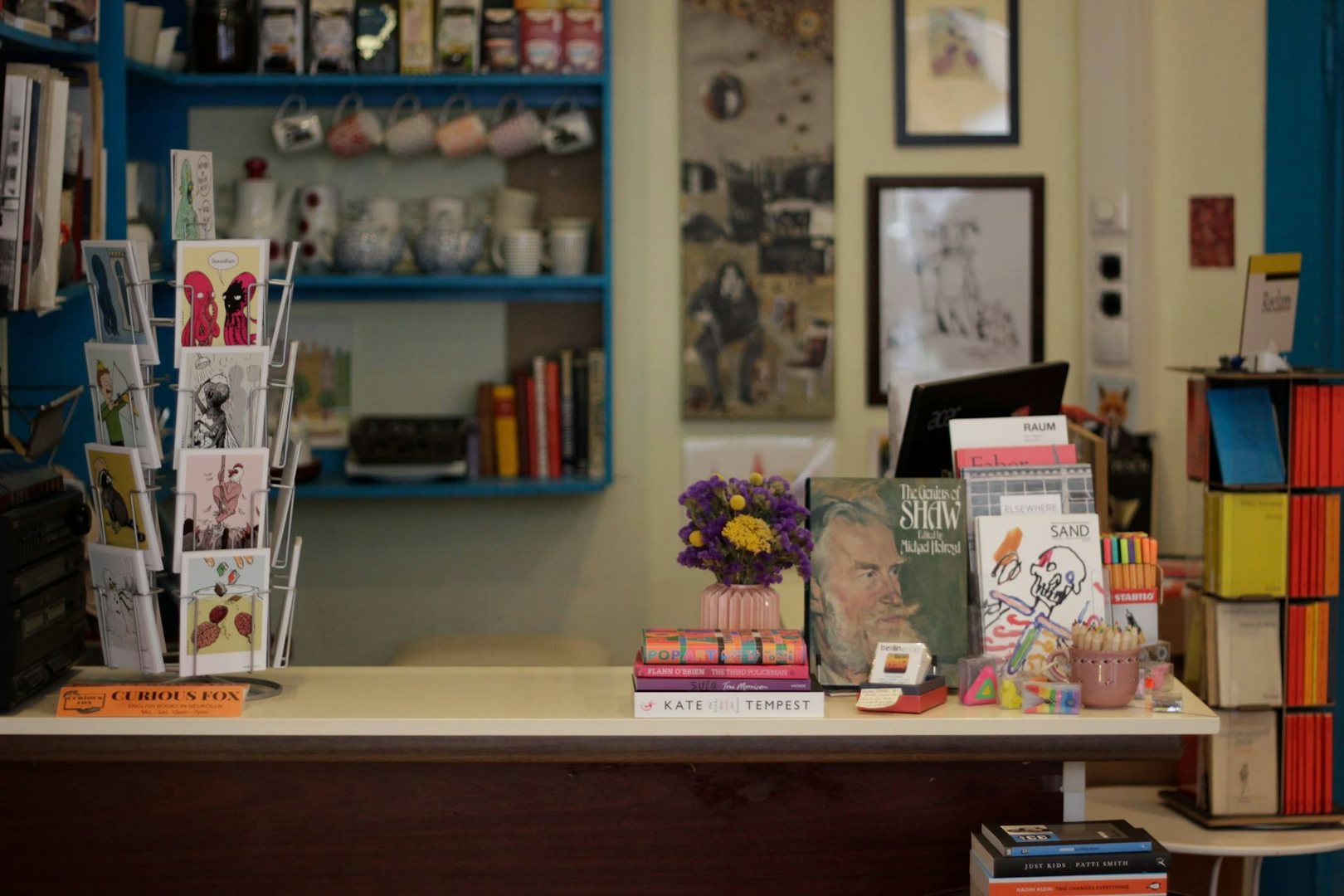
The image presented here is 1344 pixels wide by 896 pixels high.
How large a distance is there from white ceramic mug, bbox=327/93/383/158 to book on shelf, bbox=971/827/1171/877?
2814mm

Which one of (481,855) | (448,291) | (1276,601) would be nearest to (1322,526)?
(1276,601)

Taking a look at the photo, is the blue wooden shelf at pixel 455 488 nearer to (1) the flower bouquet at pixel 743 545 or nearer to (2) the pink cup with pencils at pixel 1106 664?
(1) the flower bouquet at pixel 743 545

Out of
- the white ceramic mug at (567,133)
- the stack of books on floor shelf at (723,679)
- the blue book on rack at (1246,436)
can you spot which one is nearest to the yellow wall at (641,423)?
the white ceramic mug at (567,133)

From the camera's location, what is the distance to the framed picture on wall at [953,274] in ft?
13.5

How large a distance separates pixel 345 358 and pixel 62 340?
4.00 feet

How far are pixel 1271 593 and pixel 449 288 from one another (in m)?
2.32

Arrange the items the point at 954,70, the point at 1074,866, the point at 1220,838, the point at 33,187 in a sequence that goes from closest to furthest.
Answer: the point at 1074,866, the point at 33,187, the point at 1220,838, the point at 954,70

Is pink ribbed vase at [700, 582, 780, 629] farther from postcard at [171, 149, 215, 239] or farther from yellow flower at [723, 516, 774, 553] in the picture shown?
postcard at [171, 149, 215, 239]

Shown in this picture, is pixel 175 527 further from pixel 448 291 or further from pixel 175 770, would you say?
pixel 448 291

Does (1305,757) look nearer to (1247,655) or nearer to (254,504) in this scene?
(1247,655)

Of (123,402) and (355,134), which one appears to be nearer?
(123,402)

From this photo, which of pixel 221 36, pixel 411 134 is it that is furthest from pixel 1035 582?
pixel 221 36

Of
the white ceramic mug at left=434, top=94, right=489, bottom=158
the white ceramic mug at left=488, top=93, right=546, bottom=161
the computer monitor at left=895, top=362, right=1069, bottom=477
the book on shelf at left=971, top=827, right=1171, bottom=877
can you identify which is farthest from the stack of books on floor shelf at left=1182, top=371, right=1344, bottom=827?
the white ceramic mug at left=434, top=94, right=489, bottom=158

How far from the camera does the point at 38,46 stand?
265 cm
